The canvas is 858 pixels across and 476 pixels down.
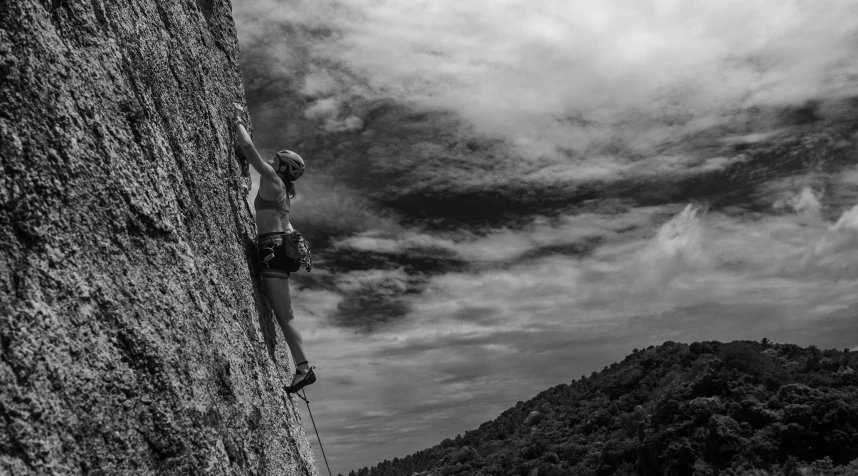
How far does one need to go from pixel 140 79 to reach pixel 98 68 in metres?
0.71

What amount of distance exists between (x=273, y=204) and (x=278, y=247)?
603 mm

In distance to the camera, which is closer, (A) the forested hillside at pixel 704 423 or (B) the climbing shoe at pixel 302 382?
(B) the climbing shoe at pixel 302 382

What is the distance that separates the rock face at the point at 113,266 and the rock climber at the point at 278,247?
3.42 ft

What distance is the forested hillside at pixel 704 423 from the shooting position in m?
35.8

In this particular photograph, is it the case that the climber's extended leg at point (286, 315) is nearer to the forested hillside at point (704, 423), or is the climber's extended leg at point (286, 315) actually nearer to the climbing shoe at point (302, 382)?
the climbing shoe at point (302, 382)

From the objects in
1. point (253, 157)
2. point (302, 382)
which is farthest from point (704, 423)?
point (253, 157)

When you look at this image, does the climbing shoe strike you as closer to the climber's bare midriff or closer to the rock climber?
the rock climber

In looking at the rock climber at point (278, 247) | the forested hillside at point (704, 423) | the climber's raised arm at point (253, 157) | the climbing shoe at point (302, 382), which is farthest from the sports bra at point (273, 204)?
the forested hillside at point (704, 423)

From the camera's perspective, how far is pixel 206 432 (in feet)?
17.2

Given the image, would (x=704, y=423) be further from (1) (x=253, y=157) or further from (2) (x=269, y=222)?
(1) (x=253, y=157)

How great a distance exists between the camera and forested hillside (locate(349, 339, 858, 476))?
1410 inches

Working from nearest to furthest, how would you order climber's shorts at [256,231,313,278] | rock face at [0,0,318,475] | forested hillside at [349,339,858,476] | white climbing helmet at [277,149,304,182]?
rock face at [0,0,318,475], climber's shorts at [256,231,313,278], white climbing helmet at [277,149,304,182], forested hillside at [349,339,858,476]

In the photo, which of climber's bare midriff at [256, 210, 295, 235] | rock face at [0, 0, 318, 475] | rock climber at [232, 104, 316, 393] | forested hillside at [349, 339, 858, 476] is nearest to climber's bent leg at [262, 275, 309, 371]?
rock climber at [232, 104, 316, 393]

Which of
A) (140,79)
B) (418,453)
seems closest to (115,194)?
(140,79)
